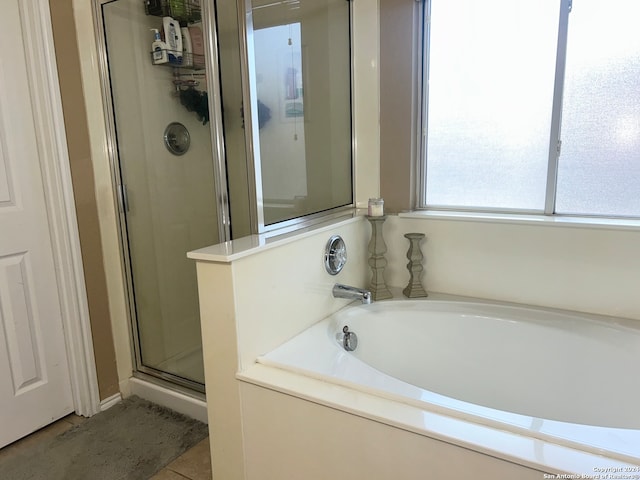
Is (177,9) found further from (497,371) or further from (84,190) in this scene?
(497,371)

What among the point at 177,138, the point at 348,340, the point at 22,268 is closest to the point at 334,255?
the point at 348,340

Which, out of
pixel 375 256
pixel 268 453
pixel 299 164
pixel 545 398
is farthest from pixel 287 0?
pixel 545 398

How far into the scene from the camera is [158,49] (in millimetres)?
2037

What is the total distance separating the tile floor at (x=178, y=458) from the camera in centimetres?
170

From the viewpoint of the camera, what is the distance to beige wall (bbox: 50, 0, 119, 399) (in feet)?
6.26

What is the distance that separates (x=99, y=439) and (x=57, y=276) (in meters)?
0.71

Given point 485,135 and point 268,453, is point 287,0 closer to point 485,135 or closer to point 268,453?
point 485,135

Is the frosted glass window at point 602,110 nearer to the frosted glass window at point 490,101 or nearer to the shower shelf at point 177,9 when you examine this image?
the frosted glass window at point 490,101

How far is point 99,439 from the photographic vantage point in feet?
6.31

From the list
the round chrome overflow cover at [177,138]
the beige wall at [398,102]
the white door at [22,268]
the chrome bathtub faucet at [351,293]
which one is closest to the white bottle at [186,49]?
the round chrome overflow cover at [177,138]

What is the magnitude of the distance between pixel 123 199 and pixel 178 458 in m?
1.15

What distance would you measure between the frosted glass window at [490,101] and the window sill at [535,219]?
8 cm

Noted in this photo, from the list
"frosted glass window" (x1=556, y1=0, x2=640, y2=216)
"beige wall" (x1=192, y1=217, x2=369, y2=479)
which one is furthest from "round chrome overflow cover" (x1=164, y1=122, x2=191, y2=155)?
"frosted glass window" (x1=556, y1=0, x2=640, y2=216)

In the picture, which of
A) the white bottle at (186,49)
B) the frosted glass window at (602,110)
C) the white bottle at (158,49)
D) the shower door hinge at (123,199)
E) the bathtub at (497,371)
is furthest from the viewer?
the shower door hinge at (123,199)
